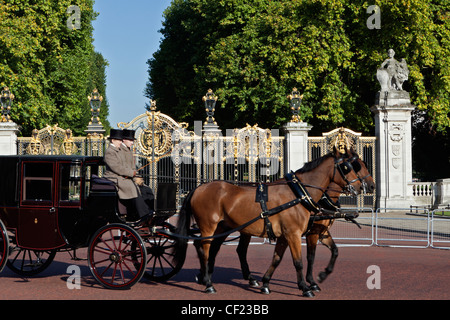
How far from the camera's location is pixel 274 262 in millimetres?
7773

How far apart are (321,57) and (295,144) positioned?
6.74 m

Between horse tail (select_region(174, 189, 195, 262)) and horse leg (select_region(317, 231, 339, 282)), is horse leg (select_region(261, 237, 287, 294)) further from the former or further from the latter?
horse tail (select_region(174, 189, 195, 262))

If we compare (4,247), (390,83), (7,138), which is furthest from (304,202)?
(7,138)

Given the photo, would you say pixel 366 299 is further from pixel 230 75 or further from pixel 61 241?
pixel 230 75

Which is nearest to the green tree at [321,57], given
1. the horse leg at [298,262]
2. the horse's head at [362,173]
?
the horse's head at [362,173]

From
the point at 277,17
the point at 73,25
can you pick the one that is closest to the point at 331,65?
the point at 277,17

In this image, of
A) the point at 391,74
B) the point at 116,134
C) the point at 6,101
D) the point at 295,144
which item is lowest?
the point at 116,134

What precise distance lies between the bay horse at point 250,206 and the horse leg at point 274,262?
13 millimetres

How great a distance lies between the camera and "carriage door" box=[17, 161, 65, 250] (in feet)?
27.1

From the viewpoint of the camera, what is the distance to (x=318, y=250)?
41.5 feet

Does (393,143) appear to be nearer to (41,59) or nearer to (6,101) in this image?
(6,101)

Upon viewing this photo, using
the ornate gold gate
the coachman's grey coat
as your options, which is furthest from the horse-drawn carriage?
the ornate gold gate

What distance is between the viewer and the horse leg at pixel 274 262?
302 inches

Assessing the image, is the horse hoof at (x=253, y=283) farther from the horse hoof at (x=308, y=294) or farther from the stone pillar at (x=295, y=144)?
the stone pillar at (x=295, y=144)
